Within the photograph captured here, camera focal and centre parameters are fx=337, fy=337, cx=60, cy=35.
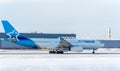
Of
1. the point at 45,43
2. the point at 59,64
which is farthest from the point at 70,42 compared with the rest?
the point at 59,64

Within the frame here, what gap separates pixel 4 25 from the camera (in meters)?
56.3

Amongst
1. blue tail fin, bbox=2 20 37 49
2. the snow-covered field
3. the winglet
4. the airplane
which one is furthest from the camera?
the winglet

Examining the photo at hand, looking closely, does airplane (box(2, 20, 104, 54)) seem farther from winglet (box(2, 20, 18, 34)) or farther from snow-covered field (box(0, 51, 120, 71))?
snow-covered field (box(0, 51, 120, 71))

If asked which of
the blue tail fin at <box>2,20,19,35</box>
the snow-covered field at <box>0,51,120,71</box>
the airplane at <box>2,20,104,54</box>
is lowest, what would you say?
the snow-covered field at <box>0,51,120,71</box>

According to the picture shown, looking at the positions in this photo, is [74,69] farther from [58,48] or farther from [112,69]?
[58,48]

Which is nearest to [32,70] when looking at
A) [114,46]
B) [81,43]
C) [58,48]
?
[58,48]

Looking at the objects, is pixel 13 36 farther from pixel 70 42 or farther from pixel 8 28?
pixel 70 42

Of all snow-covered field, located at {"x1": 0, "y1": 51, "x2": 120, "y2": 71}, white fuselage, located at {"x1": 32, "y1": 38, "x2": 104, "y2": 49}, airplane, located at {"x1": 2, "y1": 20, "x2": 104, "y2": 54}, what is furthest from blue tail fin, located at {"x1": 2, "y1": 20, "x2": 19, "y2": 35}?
snow-covered field, located at {"x1": 0, "y1": 51, "x2": 120, "y2": 71}

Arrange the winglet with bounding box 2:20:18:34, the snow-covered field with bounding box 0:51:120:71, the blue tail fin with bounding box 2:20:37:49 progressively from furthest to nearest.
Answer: the winglet with bounding box 2:20:18:34 → the blue tail fin with bounding box 2:20:37:49 → the snow-covered field with bounding box 0:51:120:71

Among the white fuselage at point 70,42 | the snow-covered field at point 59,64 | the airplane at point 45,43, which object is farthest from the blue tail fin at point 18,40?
the snow-covered field at point 59,64

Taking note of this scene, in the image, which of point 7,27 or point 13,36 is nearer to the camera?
point 13,36

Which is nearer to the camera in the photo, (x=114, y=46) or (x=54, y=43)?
(x=54, y=43)

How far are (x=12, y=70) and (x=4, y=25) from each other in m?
37.4

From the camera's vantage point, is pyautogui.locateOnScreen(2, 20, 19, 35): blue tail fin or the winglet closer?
pyautogui.locateOnScreen(2, 20, 19, 35): blue tail fin
